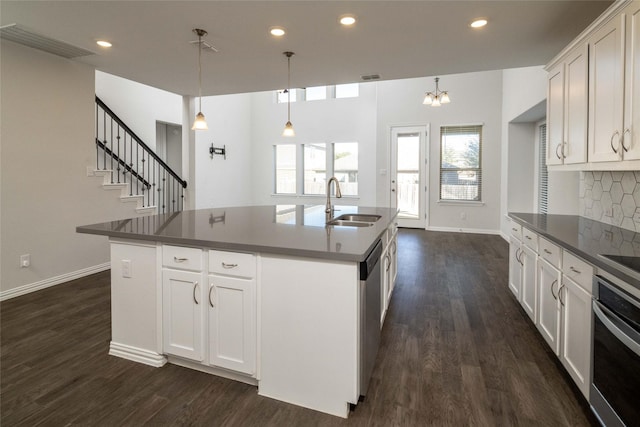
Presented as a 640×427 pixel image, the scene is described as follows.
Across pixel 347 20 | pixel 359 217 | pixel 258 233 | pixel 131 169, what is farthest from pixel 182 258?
pixel 131 169

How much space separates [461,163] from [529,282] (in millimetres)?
4877

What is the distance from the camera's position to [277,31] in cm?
298

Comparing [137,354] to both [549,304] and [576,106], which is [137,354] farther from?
[576,106]

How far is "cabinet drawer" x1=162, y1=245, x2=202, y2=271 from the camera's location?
2047mm

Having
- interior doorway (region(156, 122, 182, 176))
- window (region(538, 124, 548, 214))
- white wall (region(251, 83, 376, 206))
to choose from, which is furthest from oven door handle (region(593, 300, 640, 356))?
interior doorway (region(156, 122, 182, 176))

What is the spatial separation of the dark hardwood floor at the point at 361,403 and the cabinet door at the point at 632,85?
1424 mm

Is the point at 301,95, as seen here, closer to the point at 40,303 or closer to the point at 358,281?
the point at 40,303

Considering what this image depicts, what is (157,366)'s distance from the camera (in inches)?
87.8

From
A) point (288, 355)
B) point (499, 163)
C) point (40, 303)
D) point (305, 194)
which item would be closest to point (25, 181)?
point (40, 303)

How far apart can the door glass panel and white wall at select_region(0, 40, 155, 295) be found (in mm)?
5748

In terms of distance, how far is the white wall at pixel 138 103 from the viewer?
5238 millimetres

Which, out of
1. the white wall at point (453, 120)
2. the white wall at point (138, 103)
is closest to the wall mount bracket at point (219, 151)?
the white wall at point (138, 103)

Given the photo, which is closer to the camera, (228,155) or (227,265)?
(227,265)

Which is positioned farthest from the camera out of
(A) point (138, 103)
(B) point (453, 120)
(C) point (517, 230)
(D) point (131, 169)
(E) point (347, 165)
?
(E) point (347, 165)
